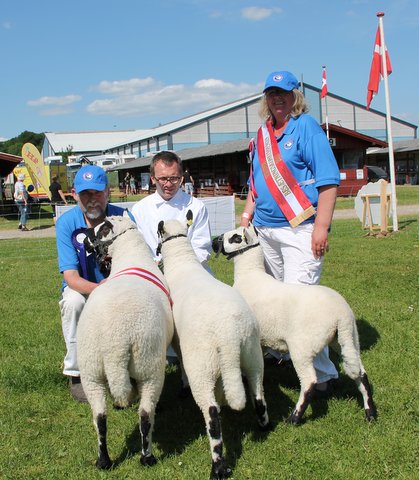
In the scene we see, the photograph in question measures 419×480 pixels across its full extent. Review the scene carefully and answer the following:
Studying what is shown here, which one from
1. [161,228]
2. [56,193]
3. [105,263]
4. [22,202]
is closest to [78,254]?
[105,263]

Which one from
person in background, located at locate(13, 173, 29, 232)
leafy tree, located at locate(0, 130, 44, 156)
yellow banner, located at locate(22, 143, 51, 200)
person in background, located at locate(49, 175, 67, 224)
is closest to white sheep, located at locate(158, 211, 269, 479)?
person in background, located at locate(13, 173, 29, 232)

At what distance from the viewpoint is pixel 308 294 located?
12.8 feet

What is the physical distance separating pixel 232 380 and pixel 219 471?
1.84 feet

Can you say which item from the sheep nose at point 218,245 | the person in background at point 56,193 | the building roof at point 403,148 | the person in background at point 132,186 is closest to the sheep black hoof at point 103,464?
the sheep nose at point 218,245

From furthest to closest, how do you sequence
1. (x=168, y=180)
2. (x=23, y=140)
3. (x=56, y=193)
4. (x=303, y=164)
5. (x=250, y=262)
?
(x=23, y=140) → (x=56, y=193) → (x=168, y=180) → (x=250, y=262) → (x=303, y=164)

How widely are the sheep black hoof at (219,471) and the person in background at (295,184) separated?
4.63ft

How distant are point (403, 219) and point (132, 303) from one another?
16.3 meters

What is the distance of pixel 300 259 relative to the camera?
4.52m

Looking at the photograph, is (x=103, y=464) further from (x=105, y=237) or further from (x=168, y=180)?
(x=168, y=180)

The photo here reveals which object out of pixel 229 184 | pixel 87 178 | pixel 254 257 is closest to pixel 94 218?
pixel 87 178

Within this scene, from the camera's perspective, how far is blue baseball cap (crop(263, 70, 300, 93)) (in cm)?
427

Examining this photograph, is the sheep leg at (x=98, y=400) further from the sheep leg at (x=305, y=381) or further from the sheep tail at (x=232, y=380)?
the sheep leg at (x=305, y=381)

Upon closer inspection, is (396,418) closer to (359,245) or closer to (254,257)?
(254,257)

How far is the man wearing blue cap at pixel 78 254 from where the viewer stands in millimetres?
4562
